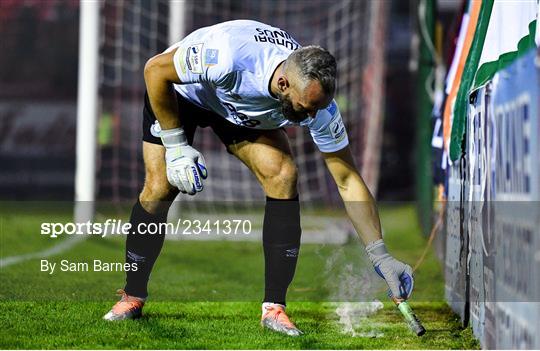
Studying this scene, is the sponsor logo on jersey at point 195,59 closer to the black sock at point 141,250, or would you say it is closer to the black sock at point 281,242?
the black sock at point 281,242

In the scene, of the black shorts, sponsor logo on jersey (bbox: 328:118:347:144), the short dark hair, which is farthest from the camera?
the black shorts

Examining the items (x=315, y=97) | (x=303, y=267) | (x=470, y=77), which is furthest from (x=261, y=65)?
(x=303, y=267)

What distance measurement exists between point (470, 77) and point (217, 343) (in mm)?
1816

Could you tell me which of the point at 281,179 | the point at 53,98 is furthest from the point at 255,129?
the point at 53,98

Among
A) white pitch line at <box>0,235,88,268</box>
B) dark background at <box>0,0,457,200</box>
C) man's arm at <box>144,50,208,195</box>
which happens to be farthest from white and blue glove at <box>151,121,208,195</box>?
dark background at <box>0,0,457,200</box>

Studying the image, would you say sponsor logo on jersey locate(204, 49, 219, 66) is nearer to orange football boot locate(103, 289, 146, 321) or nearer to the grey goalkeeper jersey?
the grey goalkeeper jersey

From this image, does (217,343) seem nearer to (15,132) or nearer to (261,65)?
(261,65)

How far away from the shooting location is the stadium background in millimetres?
3912

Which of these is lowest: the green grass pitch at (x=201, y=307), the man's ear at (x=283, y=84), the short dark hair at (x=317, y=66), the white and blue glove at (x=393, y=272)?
the green grass pitch at (x=201, y=307)

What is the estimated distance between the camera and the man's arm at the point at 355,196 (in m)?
5.06

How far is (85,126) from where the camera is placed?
954 cm

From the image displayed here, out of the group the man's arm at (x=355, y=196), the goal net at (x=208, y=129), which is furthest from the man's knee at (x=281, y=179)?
the goal net at (x=208, y=129)

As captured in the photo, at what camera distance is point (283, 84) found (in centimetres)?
462

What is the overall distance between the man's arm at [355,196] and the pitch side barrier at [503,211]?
0.45 metres
